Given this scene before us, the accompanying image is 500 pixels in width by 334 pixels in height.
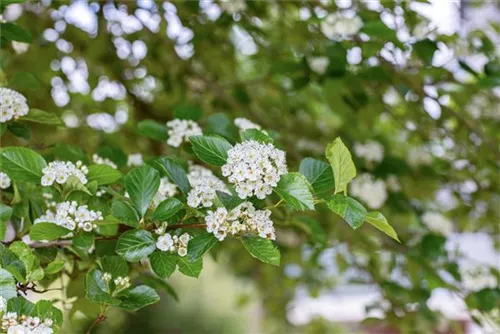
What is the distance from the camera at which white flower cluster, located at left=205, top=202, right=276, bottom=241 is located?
627mm

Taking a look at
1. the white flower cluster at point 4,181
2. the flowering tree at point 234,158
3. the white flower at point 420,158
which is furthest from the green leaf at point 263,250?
the white flower at point 420,158

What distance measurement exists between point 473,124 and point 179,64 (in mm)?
671

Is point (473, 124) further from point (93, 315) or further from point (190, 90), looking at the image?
point (93, 315)

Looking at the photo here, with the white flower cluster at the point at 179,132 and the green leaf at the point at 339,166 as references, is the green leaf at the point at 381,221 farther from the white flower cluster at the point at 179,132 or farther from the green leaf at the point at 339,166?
the white flower cluster at the point at 179,132

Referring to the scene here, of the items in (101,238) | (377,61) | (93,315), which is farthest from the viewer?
(377,61)

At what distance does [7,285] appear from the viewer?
23.2 inches

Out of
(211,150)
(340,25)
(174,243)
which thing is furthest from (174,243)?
(340,25)

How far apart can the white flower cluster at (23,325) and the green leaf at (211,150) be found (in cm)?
20

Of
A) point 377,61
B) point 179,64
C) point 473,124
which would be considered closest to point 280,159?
point 377,61

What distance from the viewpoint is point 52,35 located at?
1522 millimetres

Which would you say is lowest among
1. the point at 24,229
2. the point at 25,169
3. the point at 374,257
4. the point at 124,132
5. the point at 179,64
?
the point at 374,257

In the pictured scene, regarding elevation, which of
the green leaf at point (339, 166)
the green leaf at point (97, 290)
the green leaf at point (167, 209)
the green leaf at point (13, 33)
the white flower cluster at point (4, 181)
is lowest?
the white flower cluster at point (4, 181)

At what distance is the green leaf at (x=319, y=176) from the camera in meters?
0.67

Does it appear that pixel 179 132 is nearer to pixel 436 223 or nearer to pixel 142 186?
pixel 142 186
